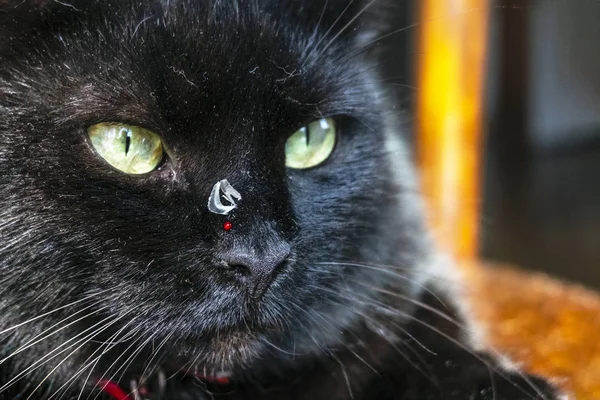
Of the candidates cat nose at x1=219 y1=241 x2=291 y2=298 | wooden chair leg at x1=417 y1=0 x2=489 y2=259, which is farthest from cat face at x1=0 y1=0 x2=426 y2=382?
wooden chair leg at x1=417 y1=0 x2=489 y2=259

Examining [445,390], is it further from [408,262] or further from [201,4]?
[201,4]

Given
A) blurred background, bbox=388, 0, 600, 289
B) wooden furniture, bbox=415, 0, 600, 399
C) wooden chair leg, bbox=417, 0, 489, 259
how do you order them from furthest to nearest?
wooden chair leg, bbox=417, 0, 489, 259 < blurred background, bbox=388, 0, 600, 289 < wooden furniture, bbox=415, 0, 600, 399

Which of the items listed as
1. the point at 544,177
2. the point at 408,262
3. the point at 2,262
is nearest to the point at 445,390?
the point at 408,262

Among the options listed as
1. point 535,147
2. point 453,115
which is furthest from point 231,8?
point 453,115

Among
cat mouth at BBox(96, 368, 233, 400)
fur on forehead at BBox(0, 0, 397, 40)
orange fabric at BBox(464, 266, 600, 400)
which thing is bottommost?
cat mouth at BBox(96, 368, 233, 400)

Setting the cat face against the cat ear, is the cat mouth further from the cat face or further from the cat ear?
Result: the cat ear

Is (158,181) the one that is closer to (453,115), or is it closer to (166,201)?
(166,201)

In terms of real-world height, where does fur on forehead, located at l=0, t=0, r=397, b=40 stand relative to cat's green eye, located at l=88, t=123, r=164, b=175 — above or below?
above

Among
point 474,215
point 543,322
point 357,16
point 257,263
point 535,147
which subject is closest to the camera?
point 257,263
